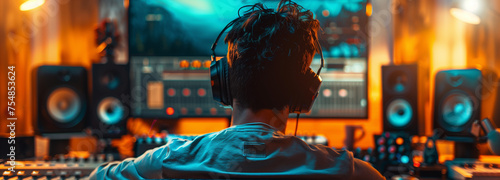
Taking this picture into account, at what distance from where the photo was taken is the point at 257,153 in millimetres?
613

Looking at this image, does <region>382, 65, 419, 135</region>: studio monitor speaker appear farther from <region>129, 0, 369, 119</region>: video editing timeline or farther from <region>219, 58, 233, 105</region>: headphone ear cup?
<region>219, 58, 233, 105</region>: headphone ear cup

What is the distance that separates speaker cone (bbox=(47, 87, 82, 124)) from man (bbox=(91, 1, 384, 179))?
960 mm

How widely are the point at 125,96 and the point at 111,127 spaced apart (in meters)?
0.15

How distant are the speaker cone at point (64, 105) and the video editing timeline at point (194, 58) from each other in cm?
26

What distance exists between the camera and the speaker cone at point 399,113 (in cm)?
154

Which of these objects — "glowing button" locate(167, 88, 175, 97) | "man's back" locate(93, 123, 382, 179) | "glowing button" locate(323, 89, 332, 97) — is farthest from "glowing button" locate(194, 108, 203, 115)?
"man's back" locate(93, 123, 382, 179)

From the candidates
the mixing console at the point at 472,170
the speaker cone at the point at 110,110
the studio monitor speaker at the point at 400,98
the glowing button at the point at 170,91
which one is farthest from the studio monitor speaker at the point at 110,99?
the mixing console at the point at 472,170

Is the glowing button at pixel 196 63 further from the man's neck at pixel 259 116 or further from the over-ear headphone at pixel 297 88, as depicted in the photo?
the man's neck at pixel 259 116

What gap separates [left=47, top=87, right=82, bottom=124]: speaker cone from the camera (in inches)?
60.5

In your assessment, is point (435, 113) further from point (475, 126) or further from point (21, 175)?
point (21, 175)

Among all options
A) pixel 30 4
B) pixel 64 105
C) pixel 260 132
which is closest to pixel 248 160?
pixel 260 132

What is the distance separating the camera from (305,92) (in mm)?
769


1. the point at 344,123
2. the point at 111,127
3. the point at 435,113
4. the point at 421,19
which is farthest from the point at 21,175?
the point at 421,19

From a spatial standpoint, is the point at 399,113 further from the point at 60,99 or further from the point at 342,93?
the point at 60,99
